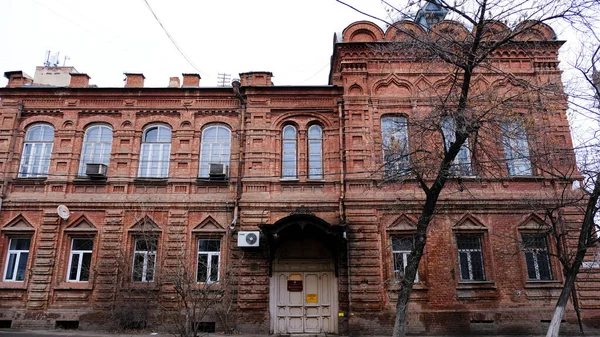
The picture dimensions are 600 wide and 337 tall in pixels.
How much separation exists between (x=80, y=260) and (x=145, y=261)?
224cm

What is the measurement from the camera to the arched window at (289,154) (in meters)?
14.9

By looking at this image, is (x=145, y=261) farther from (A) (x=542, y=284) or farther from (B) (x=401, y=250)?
(A) (x=542, y=284)

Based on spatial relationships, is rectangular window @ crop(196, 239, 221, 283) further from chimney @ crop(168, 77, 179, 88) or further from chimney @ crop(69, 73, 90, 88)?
chimney @ crop(69, 73, 90, 88)

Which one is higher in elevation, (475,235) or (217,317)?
(475,235)

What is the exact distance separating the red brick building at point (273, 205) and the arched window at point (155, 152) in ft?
0.16

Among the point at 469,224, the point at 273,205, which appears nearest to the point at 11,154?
the point at 273,205

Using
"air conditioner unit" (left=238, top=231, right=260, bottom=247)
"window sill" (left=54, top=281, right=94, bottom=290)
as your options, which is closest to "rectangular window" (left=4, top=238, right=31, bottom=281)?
"window sill" (left=54, top=281, right=94, bottom=290)

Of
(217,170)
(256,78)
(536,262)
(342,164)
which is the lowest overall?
(536,262)

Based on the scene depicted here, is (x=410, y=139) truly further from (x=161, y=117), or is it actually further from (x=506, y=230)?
(x=161, y=117)

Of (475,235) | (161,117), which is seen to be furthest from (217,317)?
(475,235)

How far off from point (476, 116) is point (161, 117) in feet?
35.1

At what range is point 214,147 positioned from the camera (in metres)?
15.3

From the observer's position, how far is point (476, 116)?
31.1ft

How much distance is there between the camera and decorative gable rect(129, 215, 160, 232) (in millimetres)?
14225
